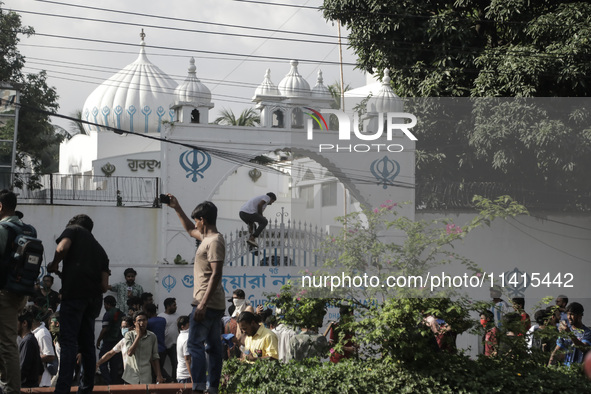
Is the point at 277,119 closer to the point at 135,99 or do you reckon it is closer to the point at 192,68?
the point at 192,68

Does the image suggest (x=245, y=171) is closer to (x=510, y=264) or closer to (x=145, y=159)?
(x=145, y=159)

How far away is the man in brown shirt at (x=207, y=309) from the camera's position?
20.2 ft

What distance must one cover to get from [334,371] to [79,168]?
19049 millimetres

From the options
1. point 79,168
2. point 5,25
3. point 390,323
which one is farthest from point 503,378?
point 79,168

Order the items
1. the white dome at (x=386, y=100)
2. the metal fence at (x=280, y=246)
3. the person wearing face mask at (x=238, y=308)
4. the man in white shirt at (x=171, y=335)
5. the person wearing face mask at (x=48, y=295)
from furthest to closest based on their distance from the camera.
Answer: the white dome at (x=386, y=100)
the metal fence at (x=280, y=246)
the person wearing face mask at (x=48, y=295)
the man in white shirt at (x=171, y=335)
the person wearing face mask at (x=238, y=308)

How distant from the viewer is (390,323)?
6461mm

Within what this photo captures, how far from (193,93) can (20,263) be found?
9373 millimetres

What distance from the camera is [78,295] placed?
6086 millimetres

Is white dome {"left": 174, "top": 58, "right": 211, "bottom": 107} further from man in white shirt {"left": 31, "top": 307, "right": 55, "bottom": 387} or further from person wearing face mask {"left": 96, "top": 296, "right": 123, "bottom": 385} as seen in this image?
man in white shirt {"left": 31, "top": 307, "right": 55, "bottom": 387}

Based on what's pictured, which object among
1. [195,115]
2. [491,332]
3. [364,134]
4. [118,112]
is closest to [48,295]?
[195,115]

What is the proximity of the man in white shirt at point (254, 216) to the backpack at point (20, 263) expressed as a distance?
26.1 feet

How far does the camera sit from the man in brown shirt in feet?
20.2

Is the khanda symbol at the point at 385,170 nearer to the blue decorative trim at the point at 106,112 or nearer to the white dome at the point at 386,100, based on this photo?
the white dome at the point at 386,100

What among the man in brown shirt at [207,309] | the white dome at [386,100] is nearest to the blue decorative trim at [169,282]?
the white dome at [386,100]
